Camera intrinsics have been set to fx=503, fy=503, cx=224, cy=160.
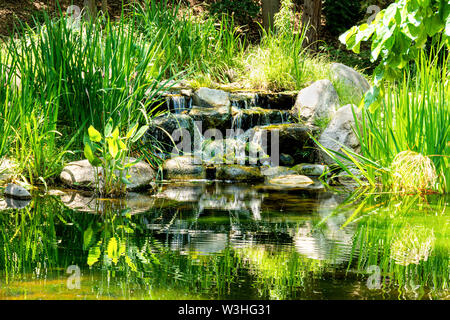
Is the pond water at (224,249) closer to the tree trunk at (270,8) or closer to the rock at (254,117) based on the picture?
the rock at (254,117)

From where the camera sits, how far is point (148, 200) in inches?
175

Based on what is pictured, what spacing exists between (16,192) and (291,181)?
10.5 ft

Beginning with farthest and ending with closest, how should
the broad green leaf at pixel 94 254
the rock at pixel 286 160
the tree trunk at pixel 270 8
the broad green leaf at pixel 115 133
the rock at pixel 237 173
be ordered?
the tree trunk at pixel 270 8 < the rock at pixel 286 160 < the rock at pixel 237 173 < the broad green leaf at pixel 115 133 < the broad green leaf at pixel 94 254

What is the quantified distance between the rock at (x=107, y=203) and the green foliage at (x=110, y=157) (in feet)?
0.45

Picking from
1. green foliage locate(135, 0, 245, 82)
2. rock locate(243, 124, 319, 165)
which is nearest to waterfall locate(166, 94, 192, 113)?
green foliage locate(135, 0, 245, 82)

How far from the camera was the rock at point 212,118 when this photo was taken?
25.5ft

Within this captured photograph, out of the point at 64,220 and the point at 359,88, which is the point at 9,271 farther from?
the point at 359,88

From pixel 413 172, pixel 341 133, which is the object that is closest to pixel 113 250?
pixel 413 172

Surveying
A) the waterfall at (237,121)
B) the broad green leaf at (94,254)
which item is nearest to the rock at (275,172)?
the waterfall at (237,121)

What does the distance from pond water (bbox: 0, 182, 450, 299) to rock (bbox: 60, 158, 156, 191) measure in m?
0.54

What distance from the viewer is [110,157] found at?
4480mm

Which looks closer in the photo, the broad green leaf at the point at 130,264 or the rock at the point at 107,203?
the broad green leaf at the point at 130,264

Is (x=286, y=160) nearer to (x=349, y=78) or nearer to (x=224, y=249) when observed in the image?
(x=349, y=78)

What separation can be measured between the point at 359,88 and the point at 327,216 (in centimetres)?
596
